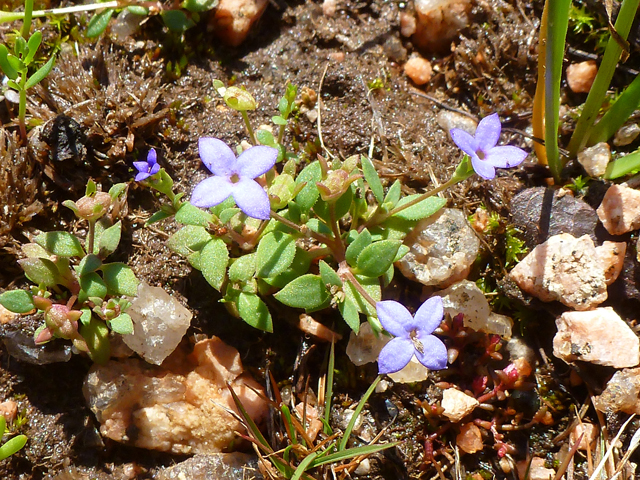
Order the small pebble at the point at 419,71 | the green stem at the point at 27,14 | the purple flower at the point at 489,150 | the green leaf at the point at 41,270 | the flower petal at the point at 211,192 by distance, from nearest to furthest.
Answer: the flower petal at the point at 211,192
the purple flower at the point at 489,150
the green leaf at the point at 41,270
the green stem at the point at 27,14
the small pebble at the point at 419,71

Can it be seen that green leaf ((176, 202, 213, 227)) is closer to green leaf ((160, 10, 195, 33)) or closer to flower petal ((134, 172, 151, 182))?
flower petal ((134, 172, 151, 182))

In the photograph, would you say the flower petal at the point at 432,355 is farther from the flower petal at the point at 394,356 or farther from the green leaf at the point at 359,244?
the green leaf at the point at 359,244

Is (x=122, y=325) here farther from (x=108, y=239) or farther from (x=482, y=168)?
(x=482, y=168)

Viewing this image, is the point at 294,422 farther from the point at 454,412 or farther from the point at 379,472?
the point at 454,412

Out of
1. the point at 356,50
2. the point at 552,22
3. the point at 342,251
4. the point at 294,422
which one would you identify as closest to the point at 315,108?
the point at 356,50

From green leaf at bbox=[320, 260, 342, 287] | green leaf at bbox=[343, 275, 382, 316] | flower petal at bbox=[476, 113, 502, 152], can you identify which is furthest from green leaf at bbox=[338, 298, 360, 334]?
flower petal at bbox=[476, 113, 502, 152]

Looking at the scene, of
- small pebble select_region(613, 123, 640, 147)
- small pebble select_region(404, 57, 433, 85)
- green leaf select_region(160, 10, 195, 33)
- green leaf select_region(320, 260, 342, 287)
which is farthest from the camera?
small pebble select_region(404, 57, 433, 85)

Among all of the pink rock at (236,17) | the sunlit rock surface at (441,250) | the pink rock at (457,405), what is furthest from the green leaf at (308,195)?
the pink rock at (236,17)
